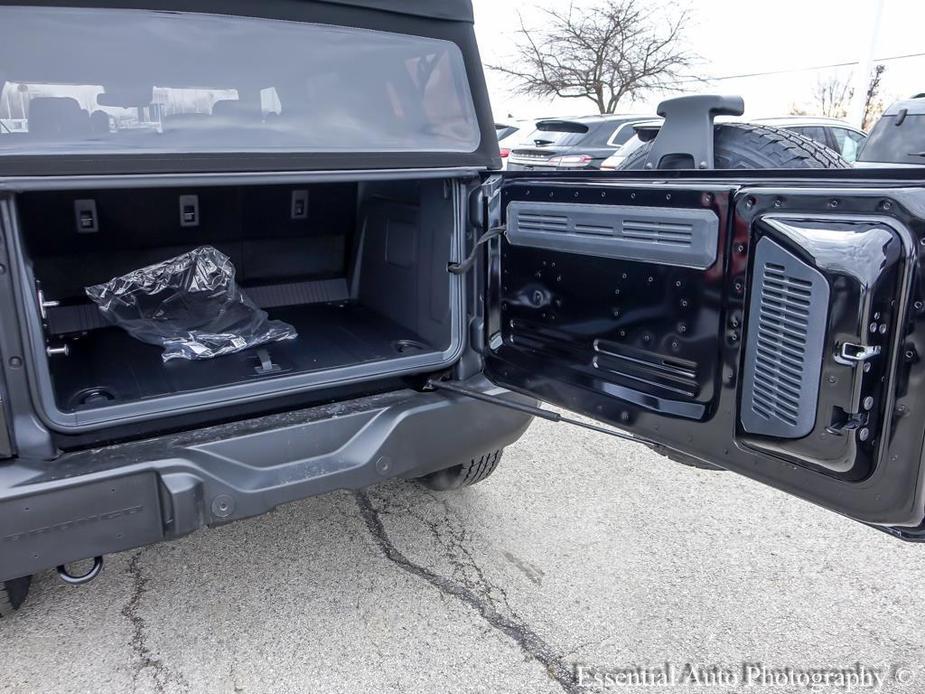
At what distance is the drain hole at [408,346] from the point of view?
279 cm

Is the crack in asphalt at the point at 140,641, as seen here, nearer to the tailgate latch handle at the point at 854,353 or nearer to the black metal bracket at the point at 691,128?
the tailgate latch handle at the point at 854,353

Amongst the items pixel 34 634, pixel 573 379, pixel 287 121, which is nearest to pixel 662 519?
pixel 573 379

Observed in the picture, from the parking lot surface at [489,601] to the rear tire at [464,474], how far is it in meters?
0.12

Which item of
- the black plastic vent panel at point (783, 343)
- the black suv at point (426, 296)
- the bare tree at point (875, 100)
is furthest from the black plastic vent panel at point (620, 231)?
the bare tree at point (875, 100)

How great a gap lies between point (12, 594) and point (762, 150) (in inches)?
124

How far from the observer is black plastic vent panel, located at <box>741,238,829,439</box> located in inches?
62.8

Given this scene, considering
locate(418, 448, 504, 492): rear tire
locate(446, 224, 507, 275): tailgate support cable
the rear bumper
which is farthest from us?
locate(418, 448, 504, 492): rear tire

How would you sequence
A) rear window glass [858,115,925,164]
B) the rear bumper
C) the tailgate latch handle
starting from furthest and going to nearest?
rear window glass [858,115,925,164], the rear bumper, the tailgate latch handle

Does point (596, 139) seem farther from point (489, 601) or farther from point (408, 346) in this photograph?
point (489, 601)

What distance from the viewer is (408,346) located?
9.48 feet

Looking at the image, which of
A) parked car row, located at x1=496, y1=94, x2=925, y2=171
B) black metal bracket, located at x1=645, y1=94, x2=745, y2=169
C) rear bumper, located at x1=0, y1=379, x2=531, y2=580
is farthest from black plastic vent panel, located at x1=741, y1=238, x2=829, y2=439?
parked car row, located at x1=496, y1=94, x2=925, y2=171

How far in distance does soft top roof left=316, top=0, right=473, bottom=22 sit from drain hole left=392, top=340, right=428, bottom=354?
120cm

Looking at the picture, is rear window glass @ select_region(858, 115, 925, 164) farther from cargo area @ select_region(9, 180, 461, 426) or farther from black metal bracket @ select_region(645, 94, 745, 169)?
cargo area @ select_region(9, 180, 461, 426)

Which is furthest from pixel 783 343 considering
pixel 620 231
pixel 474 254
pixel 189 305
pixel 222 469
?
pixel 189 305
